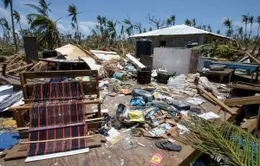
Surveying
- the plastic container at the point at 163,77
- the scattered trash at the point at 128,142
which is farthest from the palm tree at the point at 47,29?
the scattered trash at the point at 128,142

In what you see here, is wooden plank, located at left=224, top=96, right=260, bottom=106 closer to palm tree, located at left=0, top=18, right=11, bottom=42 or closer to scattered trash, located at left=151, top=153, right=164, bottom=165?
scattered trash, located at left=151, top=153, right=164, bottom=165

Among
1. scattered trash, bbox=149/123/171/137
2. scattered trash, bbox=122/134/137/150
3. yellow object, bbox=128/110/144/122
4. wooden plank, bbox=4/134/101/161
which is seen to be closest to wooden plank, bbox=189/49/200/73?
scattered trash, bbox=149/123/171/137

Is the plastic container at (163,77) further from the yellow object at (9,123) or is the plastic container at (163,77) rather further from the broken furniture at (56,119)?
the yellow object at (9,123)

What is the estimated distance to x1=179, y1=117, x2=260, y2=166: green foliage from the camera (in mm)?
1327

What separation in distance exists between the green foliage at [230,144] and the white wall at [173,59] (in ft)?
17.0

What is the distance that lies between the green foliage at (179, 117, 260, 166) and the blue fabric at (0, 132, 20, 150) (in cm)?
278

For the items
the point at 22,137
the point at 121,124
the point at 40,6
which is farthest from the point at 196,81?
the point at 40,6

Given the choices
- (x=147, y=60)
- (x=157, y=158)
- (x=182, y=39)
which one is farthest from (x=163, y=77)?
(x=182, y=39)

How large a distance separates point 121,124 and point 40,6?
15.3m

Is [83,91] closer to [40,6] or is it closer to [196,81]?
[196,81]

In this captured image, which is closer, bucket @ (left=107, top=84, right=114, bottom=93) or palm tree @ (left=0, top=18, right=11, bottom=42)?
bucket @ (left=107, top=84, right=114, bottom=93)

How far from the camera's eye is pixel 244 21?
23719 mm

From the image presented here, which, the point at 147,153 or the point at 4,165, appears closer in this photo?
the point at 4,165

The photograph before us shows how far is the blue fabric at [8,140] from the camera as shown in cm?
230
